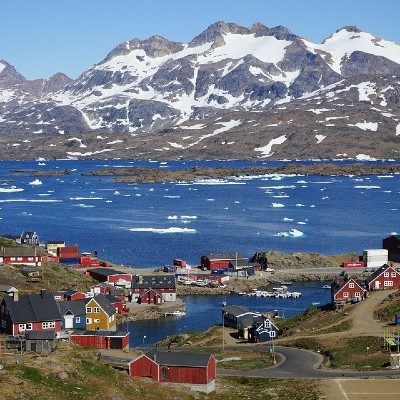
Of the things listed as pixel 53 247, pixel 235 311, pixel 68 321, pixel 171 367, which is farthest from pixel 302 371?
pixel 53 247

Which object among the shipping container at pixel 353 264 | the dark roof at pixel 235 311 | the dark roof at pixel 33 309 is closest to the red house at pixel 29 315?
the dark roof at pixel 33 309

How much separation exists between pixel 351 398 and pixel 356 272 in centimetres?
4932

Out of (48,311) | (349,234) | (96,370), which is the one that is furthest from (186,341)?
(349,234)

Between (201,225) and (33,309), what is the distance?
270 feet

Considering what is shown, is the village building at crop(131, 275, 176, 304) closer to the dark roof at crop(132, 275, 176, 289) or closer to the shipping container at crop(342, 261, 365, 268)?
the dark roof at crop(132, 275, 176, 289)

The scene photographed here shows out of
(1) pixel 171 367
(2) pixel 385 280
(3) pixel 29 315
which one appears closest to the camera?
(1) pixel 171 367

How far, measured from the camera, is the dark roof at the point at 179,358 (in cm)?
4112

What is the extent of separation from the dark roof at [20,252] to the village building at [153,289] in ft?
31.7

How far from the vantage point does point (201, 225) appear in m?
135

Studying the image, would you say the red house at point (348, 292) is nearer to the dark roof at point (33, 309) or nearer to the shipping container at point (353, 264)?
the dark roof at point (33, 309)

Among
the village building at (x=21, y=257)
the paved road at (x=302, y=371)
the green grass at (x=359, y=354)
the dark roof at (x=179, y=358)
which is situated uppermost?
the village building at (x=21, y=257)

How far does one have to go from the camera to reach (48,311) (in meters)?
53.9

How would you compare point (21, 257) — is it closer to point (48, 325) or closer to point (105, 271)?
point (105, 271)

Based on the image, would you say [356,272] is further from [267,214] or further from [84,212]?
[84,212]
